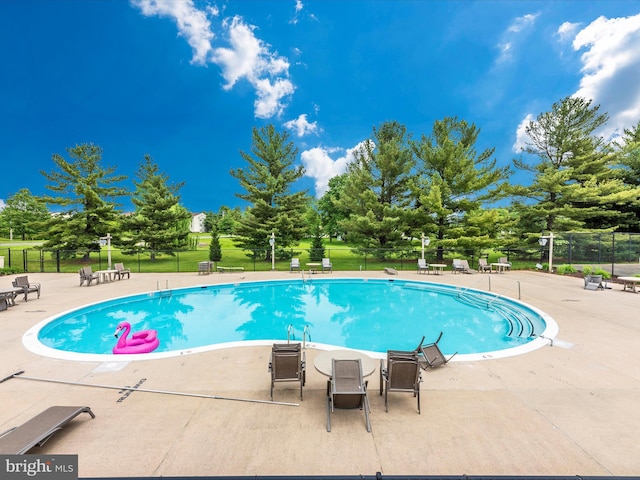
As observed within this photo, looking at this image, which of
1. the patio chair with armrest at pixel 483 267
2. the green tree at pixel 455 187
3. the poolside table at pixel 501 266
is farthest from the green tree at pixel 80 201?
the poolside table at pixel 501 266

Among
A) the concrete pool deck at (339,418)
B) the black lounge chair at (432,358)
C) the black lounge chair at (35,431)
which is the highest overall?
the black lounge chair at (35,431)

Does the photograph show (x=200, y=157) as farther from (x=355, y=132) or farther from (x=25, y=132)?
(x=355, y=132)

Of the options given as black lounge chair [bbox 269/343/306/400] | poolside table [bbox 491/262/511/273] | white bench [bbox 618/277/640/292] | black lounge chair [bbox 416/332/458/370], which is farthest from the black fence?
black lounge chair [bbox 269/343/306/400]

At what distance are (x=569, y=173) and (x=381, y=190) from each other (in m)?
13.4

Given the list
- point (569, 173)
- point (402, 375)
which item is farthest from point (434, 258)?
point (402, 375)

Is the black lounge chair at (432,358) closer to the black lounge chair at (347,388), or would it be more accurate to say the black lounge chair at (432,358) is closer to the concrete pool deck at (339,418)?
the concrete pool deck at (339,418)

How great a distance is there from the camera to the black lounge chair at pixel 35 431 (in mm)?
2880

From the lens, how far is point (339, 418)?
3.91m

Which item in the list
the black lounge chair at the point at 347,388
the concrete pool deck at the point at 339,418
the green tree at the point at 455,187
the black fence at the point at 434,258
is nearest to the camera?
the concrete pool deck at the point at 339,418

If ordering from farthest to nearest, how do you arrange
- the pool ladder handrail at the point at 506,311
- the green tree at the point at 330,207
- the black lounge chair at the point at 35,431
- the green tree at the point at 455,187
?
the green tree at the point at 330,207 → the green tree at the point at 455,187 → the pool ladder handrail at the point at 506,311 → the black lounge chair at the point at 35,431

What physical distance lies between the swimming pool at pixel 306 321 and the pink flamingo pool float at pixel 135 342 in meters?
0.35

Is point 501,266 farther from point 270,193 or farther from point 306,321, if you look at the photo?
point 270,193

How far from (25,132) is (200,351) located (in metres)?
86.5

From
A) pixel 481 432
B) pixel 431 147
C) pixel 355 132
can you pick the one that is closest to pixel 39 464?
pixel 481 432
